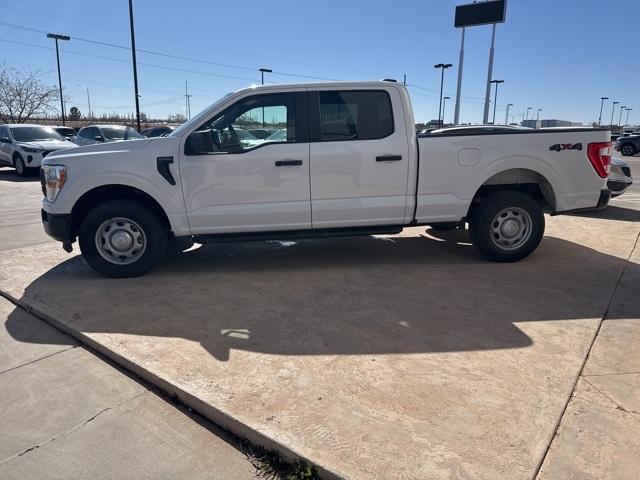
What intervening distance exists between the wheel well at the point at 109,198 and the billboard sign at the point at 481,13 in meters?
27.6

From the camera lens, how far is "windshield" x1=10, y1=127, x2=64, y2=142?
16297 millimetres

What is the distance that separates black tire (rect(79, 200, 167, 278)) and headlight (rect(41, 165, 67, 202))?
0.40 meters

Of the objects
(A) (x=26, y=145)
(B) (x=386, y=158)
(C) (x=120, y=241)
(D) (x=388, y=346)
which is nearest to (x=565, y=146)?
(B) (x=386, y=158)

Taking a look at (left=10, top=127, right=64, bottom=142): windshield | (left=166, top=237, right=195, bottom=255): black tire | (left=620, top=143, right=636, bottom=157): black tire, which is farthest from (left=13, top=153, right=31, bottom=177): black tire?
(left=620, top=143, right=636, bottom=157): black tire

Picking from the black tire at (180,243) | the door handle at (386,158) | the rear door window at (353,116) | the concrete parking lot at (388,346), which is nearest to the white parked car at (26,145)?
the concrete parking lot at (388,346)

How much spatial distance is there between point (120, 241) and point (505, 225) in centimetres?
440

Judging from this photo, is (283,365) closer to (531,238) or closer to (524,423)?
(524,423)

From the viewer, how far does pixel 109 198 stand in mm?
5172

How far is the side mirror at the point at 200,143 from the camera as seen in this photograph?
15.6ft

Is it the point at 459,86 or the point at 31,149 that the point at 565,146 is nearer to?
the point at 31,149

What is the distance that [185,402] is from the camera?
2.94 metres

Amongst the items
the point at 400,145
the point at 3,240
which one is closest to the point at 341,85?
the point at 400,145

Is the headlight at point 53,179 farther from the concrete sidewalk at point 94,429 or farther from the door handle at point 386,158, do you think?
the door handle at point 386,158

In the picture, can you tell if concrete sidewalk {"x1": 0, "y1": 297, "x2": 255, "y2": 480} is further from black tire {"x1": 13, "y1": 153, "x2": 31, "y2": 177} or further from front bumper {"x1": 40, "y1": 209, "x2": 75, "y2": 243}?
black tire {"x1": 13, "y1": 153, "x2": 31, "y2": 177}
